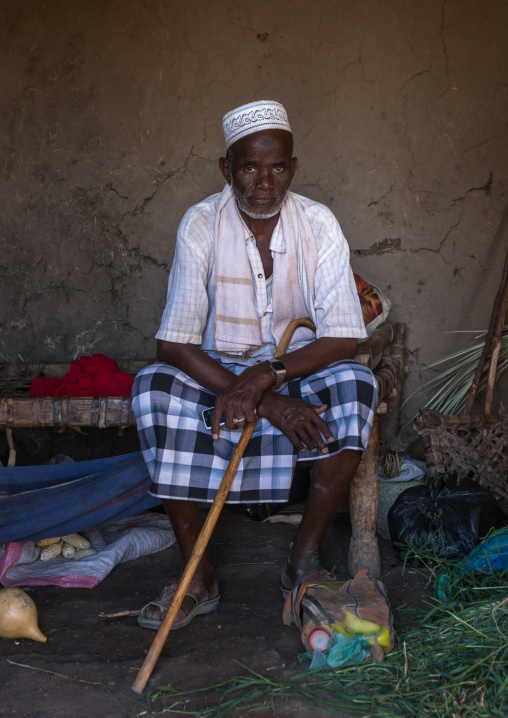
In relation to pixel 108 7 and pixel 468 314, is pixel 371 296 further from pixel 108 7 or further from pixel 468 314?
pixel 108 7

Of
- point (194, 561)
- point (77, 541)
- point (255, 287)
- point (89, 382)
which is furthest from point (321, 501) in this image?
point (89, 382)

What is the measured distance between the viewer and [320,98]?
11.9 feet

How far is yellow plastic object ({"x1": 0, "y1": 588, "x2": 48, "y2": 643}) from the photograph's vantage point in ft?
7.00

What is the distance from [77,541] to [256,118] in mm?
1793

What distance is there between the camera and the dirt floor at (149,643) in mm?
1849

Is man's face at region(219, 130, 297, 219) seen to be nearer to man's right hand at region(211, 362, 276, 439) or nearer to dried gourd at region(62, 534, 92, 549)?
man's right hand at region(211, 362, 276, 439)

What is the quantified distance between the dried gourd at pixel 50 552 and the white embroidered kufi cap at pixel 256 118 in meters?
1.74

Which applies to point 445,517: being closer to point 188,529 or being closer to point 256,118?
point 188,529

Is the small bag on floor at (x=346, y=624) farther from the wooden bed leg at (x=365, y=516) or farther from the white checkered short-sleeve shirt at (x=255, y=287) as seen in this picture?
the white checkered short-sleeve shirt at (x=255, y=287)

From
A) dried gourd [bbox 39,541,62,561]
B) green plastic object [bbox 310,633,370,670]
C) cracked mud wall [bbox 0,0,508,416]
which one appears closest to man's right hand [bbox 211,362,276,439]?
green plastic object [bbox 310,633,370,670]

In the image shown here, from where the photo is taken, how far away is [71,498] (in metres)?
2.73

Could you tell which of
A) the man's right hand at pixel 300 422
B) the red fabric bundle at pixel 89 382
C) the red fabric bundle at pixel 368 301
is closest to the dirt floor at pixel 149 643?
the man's right hand at pixel 300 422

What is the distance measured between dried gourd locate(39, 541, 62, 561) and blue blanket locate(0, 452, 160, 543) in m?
0.10

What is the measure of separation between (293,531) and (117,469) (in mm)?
888
